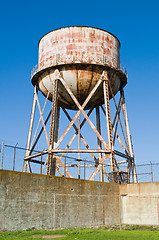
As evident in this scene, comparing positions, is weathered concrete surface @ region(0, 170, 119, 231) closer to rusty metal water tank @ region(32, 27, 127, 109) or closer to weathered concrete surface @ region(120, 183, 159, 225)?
weathered concrete surface @ region(120, 183, 159, 225)

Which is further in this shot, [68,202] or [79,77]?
[79,77]

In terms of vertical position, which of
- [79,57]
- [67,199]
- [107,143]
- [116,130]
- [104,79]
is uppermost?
[79,57]

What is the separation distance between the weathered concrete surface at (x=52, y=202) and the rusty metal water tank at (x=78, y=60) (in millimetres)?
8373

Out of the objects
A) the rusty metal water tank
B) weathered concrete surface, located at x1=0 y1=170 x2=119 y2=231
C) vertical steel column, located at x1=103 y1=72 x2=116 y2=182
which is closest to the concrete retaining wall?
weathered concrete surface, located at x1=0 y1=170 x2=119 y2=231

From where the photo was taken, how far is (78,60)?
23.3 m

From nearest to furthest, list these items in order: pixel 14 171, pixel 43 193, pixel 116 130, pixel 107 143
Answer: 1. pixel 14 171
2. pixel 43 193
3. pixel 107 143
4. pixel 116 130

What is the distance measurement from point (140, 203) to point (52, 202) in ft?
21.9

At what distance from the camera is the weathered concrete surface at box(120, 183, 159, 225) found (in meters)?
19.4

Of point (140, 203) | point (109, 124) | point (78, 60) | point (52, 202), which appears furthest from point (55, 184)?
point (78, 60)

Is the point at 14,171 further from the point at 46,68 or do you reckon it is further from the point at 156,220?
the point at 46,68

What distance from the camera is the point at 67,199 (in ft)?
55.8

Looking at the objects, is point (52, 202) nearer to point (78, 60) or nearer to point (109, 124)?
point (109, 124)

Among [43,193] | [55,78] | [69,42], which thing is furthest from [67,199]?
[69,42]

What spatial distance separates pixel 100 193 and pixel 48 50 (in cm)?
1235
